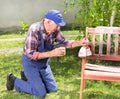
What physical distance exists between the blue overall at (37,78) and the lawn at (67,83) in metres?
0.10

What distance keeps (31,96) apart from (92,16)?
96.2 inches

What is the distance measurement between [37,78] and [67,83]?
3.11 feet

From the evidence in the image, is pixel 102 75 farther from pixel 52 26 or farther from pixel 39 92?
pixel 39 92

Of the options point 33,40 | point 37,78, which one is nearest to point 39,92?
point 37,78

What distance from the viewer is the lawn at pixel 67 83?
5.77 meters

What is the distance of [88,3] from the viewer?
757 centimetres

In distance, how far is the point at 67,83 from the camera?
6.44 meters

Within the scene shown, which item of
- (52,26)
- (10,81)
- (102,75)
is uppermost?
(52,26)

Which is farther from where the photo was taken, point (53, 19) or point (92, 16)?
point (92, 16)

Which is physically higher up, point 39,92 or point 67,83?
point 39,92

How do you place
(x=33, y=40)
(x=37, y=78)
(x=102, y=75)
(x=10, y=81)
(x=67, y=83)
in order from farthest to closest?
1. (x=67, y=83)
2. (x=10, y=81)
3. (x=37, y=78)
4. (x=33, y=40)
5. (x=102, y=75)

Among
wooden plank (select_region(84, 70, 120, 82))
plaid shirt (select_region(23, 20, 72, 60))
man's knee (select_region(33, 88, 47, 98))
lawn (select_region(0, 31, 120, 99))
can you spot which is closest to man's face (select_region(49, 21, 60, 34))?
plaid shirt (select_region(23, 20, 72, 60))

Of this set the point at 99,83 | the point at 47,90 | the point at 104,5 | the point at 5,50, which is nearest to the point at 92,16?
the point at 104,5

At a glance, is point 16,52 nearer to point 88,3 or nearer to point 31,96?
point 88,3
